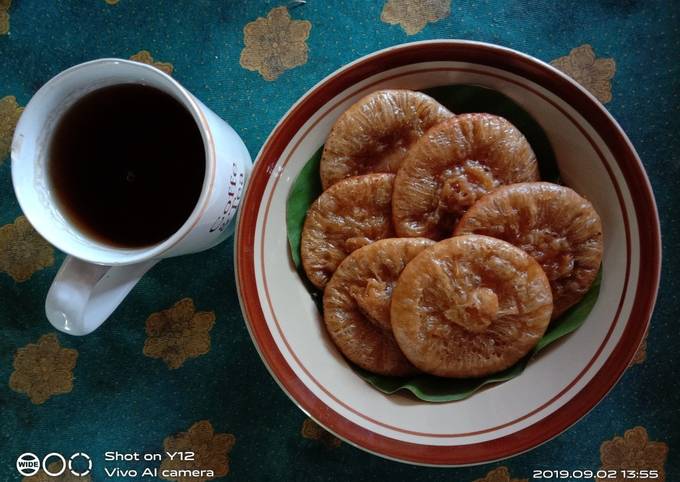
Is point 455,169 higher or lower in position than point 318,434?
higher

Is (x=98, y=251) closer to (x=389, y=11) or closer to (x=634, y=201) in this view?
(x=389, y=11)

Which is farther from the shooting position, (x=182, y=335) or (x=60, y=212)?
(x=182, y=335)

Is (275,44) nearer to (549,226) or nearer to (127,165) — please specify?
(127,165)

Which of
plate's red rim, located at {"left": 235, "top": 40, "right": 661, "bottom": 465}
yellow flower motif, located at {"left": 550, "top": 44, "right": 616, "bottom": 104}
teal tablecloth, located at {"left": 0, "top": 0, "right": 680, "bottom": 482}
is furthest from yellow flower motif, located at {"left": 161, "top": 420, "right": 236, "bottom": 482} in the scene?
yellow flower motif, located at {"left": 550, "top": 44, "right": 616, "bottom": 104}

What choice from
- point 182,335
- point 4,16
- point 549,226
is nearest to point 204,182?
point 182,335

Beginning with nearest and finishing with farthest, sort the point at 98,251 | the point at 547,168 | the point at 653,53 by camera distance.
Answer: the point at 98,251
the point at 547,168
the point at 653,53

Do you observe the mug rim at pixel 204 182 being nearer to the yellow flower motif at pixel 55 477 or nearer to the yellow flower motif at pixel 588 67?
the yellow flower motif at pixel 55 477

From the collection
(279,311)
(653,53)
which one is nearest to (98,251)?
(279,311)
